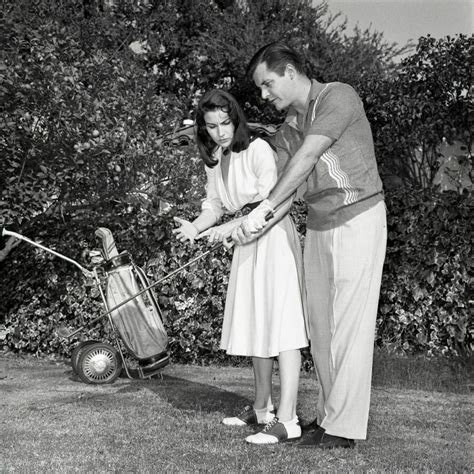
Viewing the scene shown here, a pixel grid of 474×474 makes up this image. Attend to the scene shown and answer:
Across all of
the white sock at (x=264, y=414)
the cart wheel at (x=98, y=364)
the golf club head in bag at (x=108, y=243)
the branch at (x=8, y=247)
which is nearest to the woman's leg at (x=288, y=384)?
the white sock at (x=264, y=414)

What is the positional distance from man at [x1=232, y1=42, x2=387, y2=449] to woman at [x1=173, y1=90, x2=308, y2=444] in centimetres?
25

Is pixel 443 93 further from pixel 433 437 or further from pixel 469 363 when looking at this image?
pixel 433 437

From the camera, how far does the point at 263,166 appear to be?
14.0 ft

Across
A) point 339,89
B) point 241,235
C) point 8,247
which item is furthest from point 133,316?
point 339,89

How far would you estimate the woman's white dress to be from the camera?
13.6ft

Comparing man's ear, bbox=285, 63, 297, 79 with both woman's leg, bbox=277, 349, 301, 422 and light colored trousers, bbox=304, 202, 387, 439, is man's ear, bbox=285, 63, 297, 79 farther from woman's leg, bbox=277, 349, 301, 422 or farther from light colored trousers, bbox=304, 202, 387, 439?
woman's leg, bbox=277, 349, 301, 422

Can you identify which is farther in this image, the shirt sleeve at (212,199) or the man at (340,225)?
the shirt sleeve at (212,199)

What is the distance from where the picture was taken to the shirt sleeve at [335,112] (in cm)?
370

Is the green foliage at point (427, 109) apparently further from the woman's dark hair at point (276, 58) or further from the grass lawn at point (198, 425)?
the woman's dark hair at point (276, 58)

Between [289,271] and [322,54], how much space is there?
19.2 m

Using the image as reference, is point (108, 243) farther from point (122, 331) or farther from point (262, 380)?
point (262, 380)

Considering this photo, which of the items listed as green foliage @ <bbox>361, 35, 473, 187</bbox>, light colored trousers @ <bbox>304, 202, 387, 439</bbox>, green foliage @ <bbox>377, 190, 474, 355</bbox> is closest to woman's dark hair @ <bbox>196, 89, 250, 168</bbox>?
light colored trousers @ <bbox>304, 202, 387, 439</bbox>

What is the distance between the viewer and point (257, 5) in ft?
78.0

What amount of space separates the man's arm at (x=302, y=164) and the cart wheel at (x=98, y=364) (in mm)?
3123
